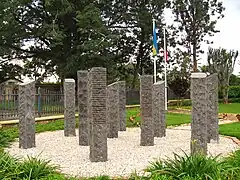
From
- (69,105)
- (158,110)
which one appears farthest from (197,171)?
(69,105)

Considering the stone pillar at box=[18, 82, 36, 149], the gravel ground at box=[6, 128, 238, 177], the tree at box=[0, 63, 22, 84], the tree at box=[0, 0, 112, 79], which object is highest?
the tree at box=[0, 0, 112, 79]

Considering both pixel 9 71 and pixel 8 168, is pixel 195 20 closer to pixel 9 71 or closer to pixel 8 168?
pixel 9 71

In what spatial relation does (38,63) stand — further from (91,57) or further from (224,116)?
(224,116)

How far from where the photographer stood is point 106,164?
7.42m

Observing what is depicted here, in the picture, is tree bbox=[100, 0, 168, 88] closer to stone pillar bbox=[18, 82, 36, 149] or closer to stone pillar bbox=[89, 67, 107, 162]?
stone pillar bbox=[18, 82, 36, 149]

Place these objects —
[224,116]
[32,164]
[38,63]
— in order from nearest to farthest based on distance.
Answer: [32,164] → [224,116] → [38,63]

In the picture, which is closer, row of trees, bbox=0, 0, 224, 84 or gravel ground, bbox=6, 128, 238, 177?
gravel ground, bbox=6, 128, 238, 177

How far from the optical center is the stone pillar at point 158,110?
11016mm

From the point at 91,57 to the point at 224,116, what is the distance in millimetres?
10112

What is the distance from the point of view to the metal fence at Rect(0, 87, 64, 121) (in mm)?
16970

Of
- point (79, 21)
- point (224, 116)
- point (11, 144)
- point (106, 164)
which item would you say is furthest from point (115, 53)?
point (106, 164)

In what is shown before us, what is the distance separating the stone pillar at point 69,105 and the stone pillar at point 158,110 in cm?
242

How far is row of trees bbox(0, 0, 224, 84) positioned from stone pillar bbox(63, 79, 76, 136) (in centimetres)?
1375

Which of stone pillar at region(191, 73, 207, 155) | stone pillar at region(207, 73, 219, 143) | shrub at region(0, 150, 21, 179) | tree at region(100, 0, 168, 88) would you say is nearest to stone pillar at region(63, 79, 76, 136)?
stone pillar at region(207, 73, 219, 143)
